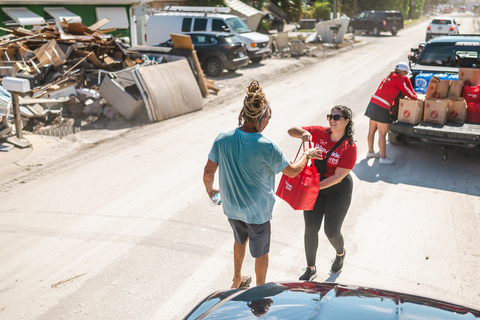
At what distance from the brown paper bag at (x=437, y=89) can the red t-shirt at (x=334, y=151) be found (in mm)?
4230

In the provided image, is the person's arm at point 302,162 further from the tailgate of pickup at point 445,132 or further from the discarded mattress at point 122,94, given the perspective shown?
the discarded mattress at point 122,94

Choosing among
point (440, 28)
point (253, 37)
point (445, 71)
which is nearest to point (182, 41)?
point (253, 37)

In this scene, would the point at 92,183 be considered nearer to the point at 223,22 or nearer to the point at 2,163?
the point at 2,163

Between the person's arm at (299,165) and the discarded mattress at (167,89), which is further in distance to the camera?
the discarded mattress at (167,89)

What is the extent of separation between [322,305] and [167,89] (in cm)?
901

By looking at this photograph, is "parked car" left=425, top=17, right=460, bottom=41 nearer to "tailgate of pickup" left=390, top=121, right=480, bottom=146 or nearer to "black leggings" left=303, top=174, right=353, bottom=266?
"tailgate of pickup" left=390, top=121, right=480, bottom=146

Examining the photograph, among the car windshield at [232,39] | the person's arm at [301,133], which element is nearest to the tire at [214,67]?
the car windshield at [232,39]

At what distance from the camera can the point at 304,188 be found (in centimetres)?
367

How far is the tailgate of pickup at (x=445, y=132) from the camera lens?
6.72m

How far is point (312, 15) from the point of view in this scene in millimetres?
44094

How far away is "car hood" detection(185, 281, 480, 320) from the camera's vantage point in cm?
239

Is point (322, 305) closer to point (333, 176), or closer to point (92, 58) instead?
point (333, 176)

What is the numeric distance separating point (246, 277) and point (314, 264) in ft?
2.39

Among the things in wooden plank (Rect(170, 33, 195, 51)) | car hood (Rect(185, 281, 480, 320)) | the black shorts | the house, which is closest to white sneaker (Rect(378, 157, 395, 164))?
the black shorts
